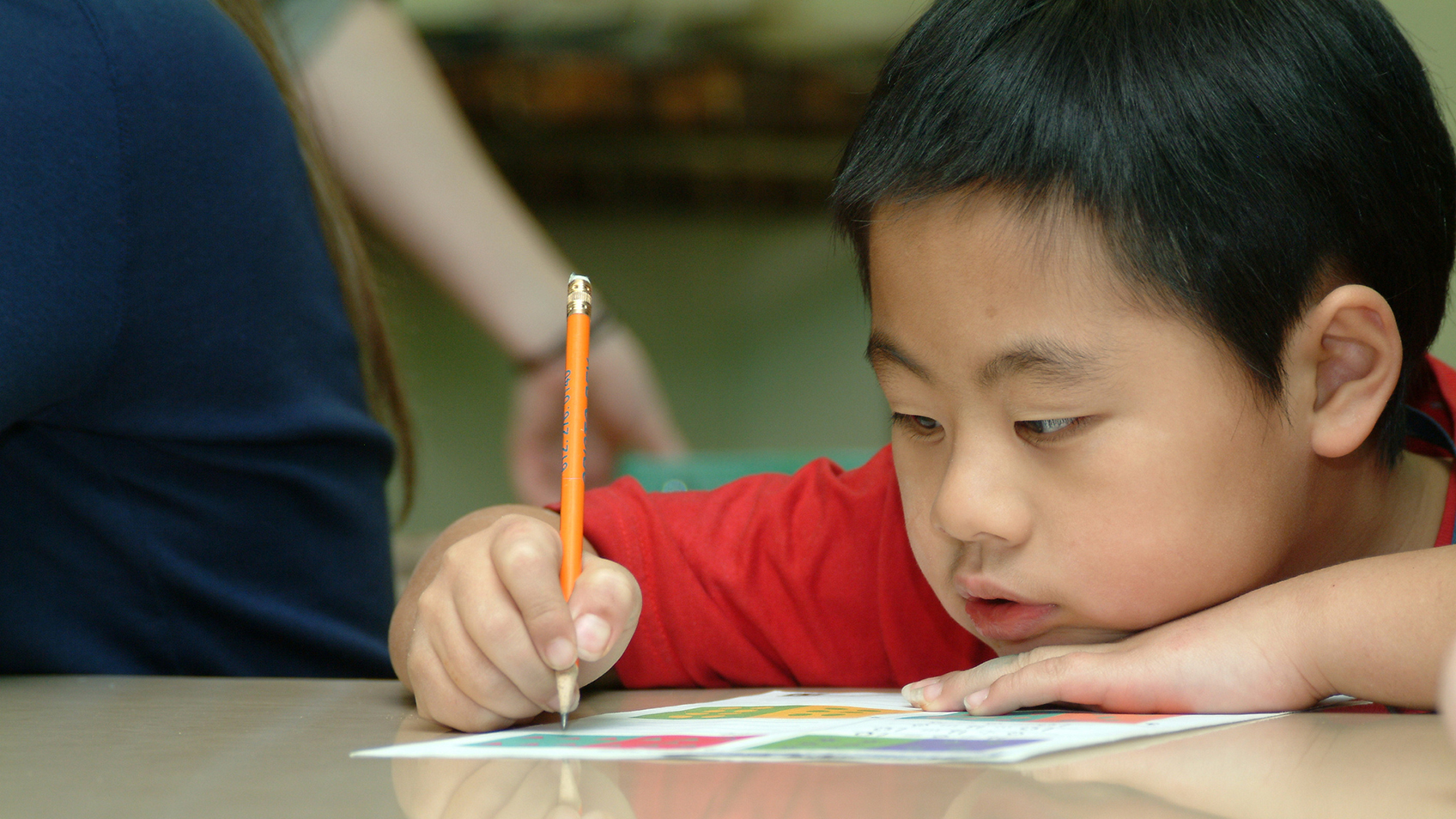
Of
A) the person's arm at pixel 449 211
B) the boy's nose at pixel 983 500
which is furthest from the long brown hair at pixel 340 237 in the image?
the boy's nose at pixel 983 500

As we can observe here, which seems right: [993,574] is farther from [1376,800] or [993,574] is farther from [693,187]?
[693,187]

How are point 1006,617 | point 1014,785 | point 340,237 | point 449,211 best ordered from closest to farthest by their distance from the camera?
point 1014,785 → point 1006,617 → point 340,237 → point 449,211

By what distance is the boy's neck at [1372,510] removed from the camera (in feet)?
2.47

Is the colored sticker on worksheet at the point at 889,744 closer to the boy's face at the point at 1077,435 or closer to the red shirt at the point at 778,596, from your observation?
the boy's face at the point at 1077,435

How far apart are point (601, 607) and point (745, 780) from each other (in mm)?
173

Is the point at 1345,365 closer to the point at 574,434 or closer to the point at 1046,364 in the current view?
the point at 1046,364

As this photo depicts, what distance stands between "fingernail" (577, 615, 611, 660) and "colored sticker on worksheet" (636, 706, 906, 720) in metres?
0.06

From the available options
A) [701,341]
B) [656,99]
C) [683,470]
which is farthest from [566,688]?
[701,341]

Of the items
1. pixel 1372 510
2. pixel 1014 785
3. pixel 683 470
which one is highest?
pixel 683 470

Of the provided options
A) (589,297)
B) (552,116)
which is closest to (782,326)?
(552,116)

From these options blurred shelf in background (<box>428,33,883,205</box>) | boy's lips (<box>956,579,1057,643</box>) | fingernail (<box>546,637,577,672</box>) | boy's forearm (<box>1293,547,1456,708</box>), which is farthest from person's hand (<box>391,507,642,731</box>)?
blurred shelf in background (<box>428,33,883,205</box>)

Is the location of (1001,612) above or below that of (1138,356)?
below

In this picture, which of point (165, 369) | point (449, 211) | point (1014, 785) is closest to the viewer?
point (1014, 785)

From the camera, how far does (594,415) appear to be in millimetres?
1411
